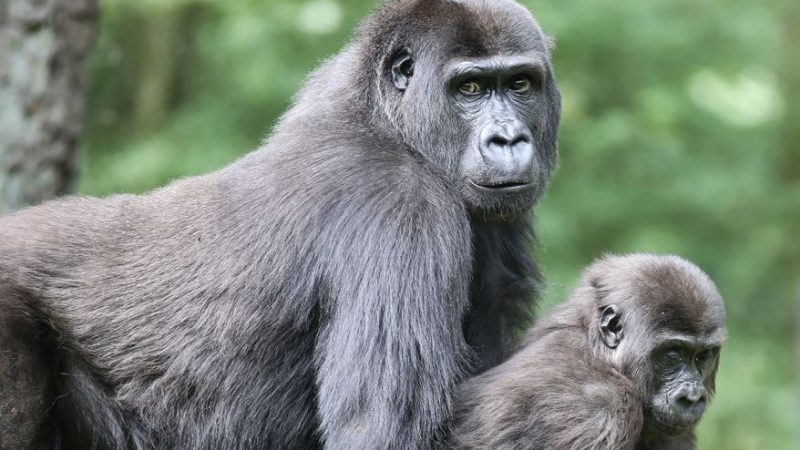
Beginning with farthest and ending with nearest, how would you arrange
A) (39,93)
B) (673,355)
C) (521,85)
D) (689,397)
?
(39,93) < (521,85) < (673,355) < (689,397)

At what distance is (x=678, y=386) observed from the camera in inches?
202

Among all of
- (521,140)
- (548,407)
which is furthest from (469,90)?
(548,407)

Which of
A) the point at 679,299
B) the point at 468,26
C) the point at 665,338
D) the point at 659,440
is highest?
the point at 468,26

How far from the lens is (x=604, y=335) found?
5312 millimetres

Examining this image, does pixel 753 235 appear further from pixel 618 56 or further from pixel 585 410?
pixel 585 410

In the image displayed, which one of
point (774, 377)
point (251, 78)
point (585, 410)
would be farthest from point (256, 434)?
point (774, 377)

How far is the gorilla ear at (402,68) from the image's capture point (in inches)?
220

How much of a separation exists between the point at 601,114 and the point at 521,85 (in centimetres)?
751

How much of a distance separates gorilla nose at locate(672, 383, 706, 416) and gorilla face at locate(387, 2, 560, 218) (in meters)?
1.08

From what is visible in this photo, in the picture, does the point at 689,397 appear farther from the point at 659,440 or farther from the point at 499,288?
the point at 499,288

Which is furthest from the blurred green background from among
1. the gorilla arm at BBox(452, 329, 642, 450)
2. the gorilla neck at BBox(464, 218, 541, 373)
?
the gorilla arm at BBox(452, 329, 642, 450)

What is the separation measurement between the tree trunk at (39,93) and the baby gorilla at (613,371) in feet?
11.3

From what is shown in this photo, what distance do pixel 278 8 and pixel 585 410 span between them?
302 inches

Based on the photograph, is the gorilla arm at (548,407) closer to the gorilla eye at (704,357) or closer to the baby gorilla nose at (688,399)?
the baby gorilla nose at (688,399)
